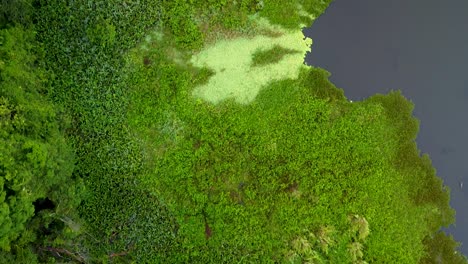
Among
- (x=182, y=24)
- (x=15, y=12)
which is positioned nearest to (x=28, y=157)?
(x=15, y=12)

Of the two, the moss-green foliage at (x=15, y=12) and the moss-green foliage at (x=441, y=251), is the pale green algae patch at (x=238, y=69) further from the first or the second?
the moss-green foliage at (x=441, y=251)

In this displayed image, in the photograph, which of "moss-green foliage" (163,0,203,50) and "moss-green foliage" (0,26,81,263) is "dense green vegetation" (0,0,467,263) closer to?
"moss-green foliage" (163,0,203,50)

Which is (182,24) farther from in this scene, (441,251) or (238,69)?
(441,251)

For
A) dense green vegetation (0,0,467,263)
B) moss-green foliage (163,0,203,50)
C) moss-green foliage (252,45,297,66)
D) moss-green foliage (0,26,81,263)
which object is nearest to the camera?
moss-green foliage (0,26,81,263)

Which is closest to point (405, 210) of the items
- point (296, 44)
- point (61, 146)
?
point (296, 44)

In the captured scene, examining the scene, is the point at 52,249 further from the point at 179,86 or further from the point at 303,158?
the point at 303,158

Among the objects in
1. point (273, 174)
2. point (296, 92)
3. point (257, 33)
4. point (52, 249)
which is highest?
point (257, 33)

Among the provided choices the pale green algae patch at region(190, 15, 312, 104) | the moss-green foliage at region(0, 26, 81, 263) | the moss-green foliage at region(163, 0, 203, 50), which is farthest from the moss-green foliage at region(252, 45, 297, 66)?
the moss-green foliage at region(0, 26, 81, 263)
